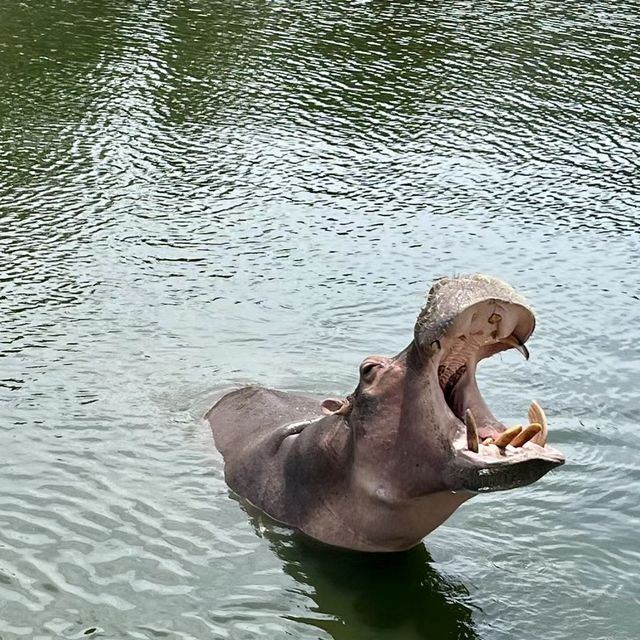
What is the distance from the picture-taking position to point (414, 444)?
6.28 meters

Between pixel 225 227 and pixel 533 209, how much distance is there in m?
4.00

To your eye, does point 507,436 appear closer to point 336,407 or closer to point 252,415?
point 336,407

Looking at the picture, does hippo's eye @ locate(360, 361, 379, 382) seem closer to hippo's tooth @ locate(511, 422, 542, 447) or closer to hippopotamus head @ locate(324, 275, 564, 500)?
hippopotamus head @ locate(324, 275, 564, 500)

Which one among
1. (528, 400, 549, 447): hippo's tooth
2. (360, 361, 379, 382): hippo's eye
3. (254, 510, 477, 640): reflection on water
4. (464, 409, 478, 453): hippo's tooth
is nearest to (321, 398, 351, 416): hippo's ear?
(360, 361, 379, 382): hippo's eye

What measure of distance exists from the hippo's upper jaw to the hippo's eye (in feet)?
1.37

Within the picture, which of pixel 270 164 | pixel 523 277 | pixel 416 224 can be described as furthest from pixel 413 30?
pixel 523 277

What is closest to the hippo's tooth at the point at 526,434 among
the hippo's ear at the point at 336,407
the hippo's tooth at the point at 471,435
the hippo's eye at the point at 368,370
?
the hippo's tooth at the point at 471,435

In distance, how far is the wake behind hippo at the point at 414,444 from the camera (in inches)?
229

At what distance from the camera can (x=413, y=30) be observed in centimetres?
2566

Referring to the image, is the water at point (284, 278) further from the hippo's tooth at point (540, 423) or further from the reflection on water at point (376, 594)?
Answer: the hippo's tooth at point (540, 423)

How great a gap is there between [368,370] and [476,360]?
0.64 meters

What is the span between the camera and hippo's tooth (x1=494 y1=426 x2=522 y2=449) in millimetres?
5785

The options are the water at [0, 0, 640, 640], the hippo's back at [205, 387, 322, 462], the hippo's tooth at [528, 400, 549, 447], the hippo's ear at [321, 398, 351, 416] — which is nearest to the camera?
the hippo's tooth at [528, 400, 549, 447]

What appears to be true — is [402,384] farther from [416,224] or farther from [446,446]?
[416,224]
